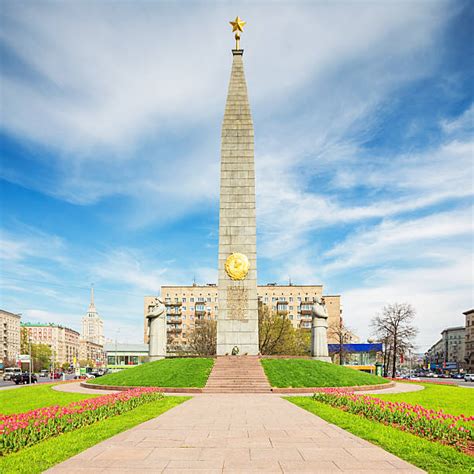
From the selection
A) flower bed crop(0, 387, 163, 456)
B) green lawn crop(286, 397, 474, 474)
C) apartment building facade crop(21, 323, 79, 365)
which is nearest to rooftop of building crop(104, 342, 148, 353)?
apartment building facade crop(21, 323, 79, 365)

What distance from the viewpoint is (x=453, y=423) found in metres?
10.8

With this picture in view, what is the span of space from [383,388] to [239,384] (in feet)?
27.8

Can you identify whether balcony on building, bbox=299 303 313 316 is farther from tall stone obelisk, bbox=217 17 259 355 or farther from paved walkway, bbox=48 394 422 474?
paved walkway, bbox=48 394 422 474

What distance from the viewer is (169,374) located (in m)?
25.2

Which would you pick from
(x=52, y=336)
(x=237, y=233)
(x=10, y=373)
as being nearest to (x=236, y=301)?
(x=237, y=233)

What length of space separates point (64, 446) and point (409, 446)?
7352mm

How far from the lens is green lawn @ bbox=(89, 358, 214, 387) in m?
24.0

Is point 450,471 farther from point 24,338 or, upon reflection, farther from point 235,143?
point 24,338

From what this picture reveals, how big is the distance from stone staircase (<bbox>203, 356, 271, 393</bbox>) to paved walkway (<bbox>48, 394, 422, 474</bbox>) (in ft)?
31.2

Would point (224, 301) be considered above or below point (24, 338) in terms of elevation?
above

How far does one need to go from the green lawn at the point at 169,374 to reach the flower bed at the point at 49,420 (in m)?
7.40

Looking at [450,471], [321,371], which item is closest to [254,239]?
[321,371]

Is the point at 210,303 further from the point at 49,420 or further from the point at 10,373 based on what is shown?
the point at 49,420

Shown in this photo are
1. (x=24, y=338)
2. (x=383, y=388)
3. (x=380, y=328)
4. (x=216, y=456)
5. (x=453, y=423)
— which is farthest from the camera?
(x=24, y=338)
